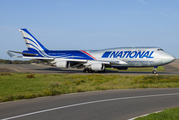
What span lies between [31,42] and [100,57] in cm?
1590

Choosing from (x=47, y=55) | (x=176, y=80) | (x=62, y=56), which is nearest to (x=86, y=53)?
(x=62, y=56)

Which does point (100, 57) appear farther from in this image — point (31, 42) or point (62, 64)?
point (31, 42)

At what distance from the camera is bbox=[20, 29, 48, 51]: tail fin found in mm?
41625

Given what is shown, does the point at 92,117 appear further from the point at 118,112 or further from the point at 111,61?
the point at 111,61

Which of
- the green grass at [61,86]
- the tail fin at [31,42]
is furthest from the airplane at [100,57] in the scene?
the green grass at [61,86]

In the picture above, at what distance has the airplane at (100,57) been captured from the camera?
32.2 meters

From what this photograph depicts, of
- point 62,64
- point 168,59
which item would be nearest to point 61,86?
point 62,64

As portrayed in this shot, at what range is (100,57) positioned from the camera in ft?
119

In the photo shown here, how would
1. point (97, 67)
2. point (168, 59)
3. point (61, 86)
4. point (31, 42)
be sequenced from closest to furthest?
point (61, 86), point (168, 59), point (97, 67), point (31, 42)

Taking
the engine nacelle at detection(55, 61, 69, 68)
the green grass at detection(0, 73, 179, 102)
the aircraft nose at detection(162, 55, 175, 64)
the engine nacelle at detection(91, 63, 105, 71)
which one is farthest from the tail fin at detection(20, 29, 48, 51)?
the aircraft nose at detection(162, 55, 175, 64)

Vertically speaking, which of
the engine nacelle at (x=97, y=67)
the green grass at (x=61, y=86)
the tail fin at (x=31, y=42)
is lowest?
the green grass at (x=61, y=86)

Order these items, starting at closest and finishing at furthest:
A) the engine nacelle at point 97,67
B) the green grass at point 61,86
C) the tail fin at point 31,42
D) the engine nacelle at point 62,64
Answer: the green grass at point 61,86
the engine nacelle at point 97,67
the engine nacelle at point 62,64
the tail fin at point 31,42

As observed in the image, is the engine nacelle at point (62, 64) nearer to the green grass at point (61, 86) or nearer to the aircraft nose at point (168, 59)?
the green grass at point (61, 86)

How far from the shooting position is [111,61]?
34.8m
